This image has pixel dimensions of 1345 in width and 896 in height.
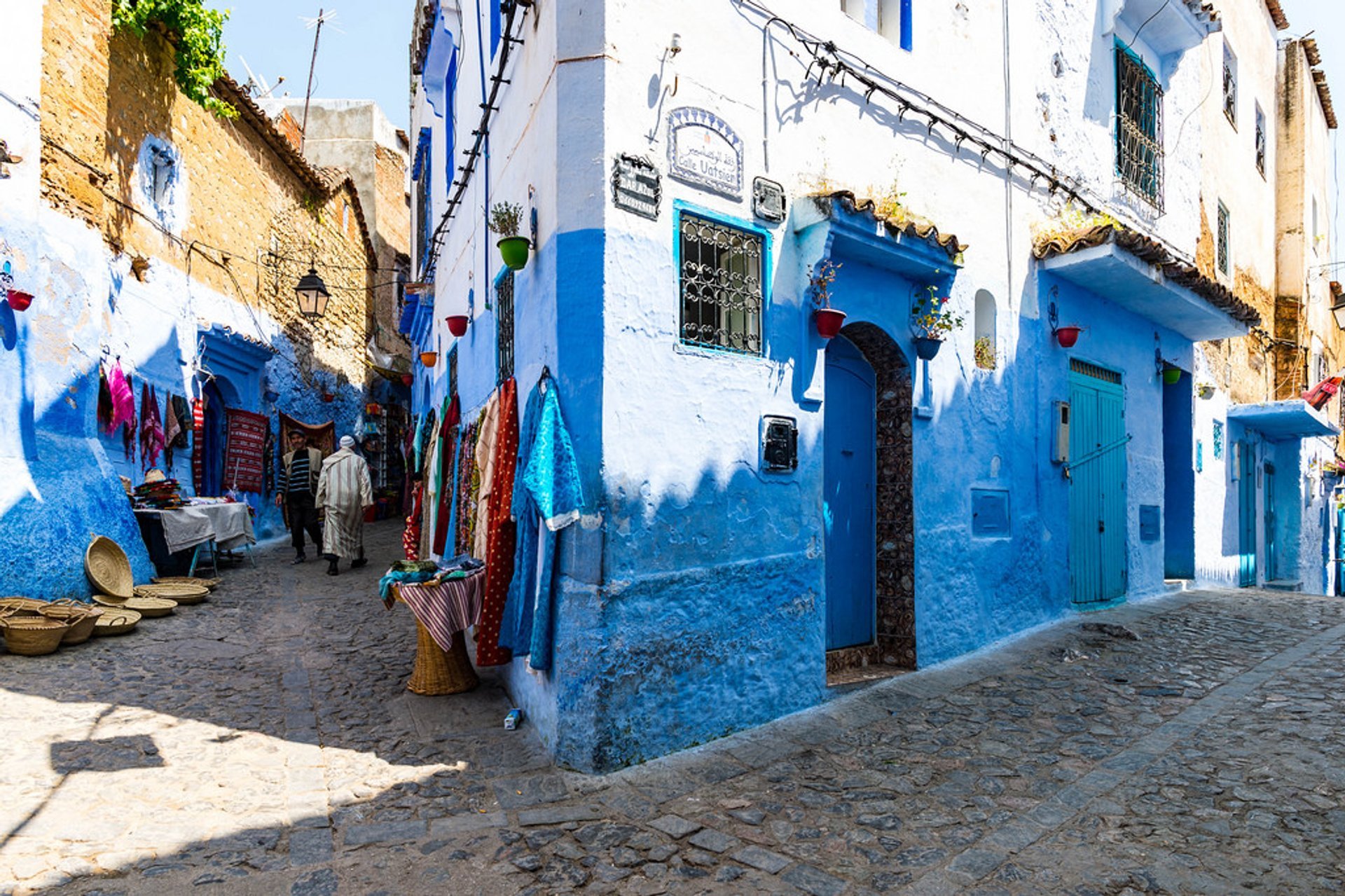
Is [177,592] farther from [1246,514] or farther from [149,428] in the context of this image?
[1246,514]

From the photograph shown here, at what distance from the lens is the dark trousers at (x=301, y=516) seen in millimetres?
11000

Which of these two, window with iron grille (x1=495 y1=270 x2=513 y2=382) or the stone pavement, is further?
window with iron grille (x1=495 y1=270 x2=513 y2=382)

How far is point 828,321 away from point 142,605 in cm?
652

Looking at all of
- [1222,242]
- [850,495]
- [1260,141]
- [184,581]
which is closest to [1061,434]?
[850,495]

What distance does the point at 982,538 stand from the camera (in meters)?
6.77

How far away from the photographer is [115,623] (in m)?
6.61

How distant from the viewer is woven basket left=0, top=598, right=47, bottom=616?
6.07m

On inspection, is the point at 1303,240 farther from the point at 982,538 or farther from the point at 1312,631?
the point at 982,538

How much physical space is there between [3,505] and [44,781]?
375 centimetres

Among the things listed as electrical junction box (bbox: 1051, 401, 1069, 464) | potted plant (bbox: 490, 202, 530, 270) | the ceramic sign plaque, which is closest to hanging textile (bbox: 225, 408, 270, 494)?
potted plant (bbox: 490, 202, 530, 270)

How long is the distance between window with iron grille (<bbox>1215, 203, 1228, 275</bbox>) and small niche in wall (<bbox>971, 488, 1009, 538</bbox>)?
26.4ft

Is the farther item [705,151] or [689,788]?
[705,151]

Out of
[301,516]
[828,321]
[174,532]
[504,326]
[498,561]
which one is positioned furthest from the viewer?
[301,516]

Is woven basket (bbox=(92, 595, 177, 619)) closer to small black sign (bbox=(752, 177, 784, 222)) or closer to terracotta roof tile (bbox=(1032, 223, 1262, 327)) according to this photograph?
small black sign (bbox=(752, 177, 784, 222))
